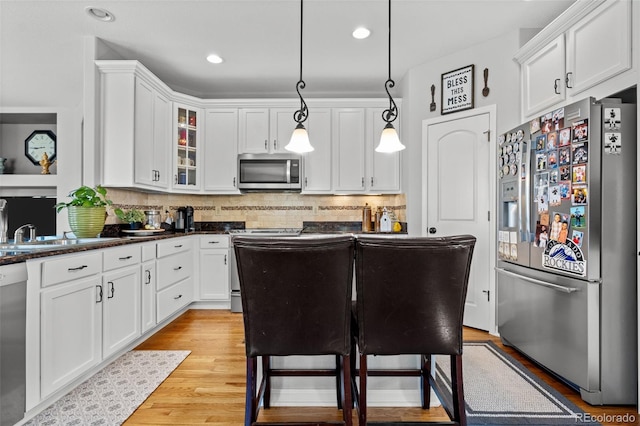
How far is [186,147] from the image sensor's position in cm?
404

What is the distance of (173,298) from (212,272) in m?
0.61

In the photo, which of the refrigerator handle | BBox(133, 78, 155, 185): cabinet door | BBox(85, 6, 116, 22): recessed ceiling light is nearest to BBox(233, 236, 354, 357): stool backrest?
the refrigerator handle

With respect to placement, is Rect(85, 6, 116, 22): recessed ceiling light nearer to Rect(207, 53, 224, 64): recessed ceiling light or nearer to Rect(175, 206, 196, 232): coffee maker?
Rect(207, 53, 224, 64): recessed ceiling light

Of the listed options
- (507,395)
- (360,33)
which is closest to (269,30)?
(360,33)

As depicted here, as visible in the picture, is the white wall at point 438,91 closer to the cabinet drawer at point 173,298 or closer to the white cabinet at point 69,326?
the cabinet drawer at point 173,298

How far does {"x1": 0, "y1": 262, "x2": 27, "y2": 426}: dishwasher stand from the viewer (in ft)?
5.14

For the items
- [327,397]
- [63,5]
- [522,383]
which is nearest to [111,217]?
[63,5]

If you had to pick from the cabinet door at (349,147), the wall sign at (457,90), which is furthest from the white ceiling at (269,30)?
the cabinet door at (349,147)

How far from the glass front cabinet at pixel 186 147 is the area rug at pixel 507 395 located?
3293 mm

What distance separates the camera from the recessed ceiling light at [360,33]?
2945mm

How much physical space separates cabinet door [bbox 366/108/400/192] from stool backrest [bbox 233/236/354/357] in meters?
2.89

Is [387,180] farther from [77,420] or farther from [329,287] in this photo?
[77,420]

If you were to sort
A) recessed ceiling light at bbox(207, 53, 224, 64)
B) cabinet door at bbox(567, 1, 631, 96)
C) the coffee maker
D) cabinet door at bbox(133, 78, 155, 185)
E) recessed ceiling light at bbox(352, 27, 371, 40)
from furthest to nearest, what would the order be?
the coffee maker → recessed ceiling light at bbox(207, 53, 224, 64) → cabinet door at bbox(133, 78, 155, 185) → recessed ceiling light at bbox(352, 27, 371, 40) → cabinet door at bbox(567, 1, 631, 96)

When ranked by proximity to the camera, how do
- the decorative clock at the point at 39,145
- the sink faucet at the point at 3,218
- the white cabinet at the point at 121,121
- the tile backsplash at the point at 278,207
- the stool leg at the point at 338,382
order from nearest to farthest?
1. the stool leg at the point at 338,382
2. the sink faucet at the point at 3,218
3. the white cabinet at the point at 121,121
4. the tile backsplash at the point at 278,207
5. the decorative clock at the point at 39,145
